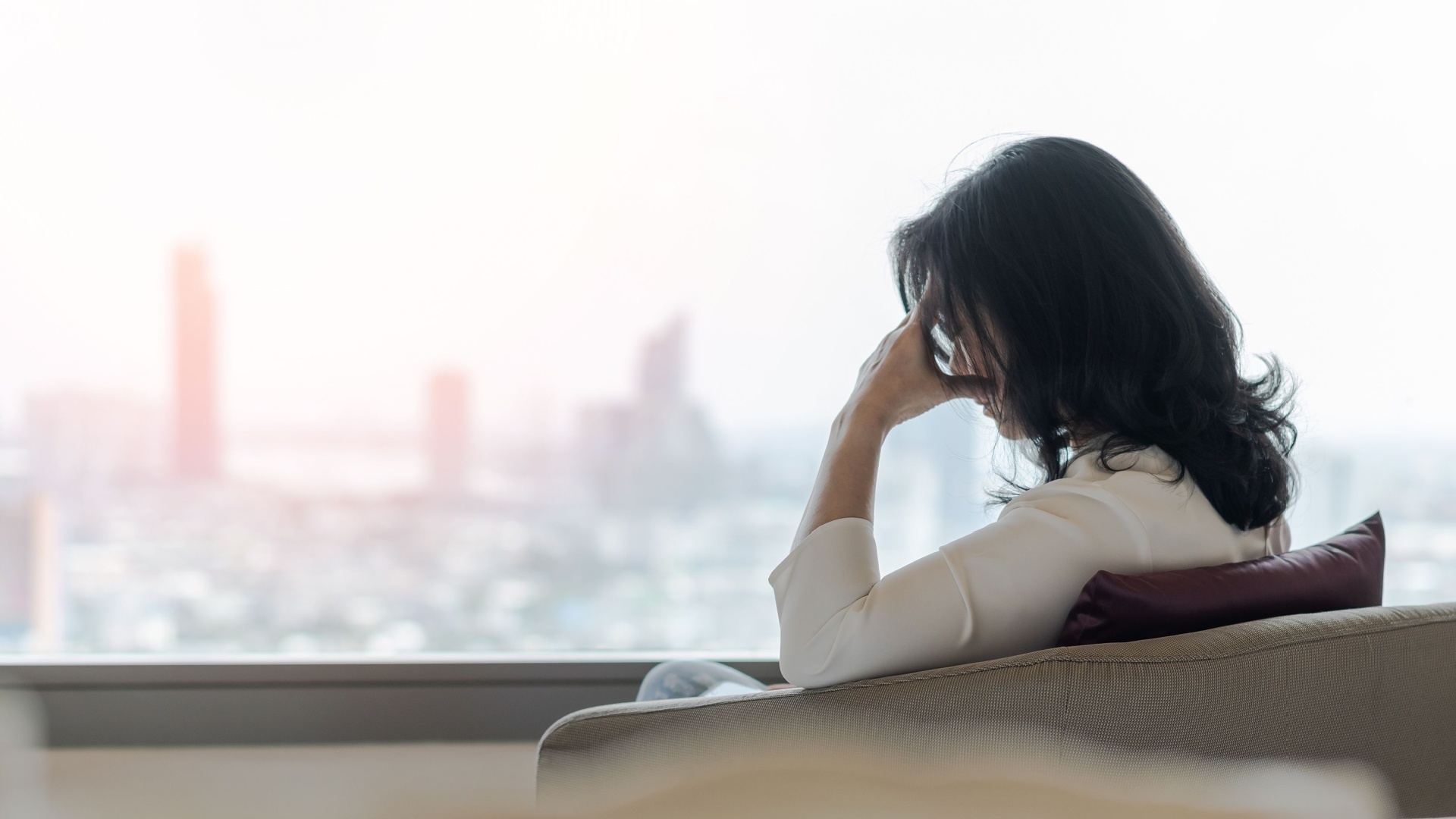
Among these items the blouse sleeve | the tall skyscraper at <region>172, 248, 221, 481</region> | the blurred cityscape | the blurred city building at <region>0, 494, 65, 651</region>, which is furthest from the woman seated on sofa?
the blurred city building at <region>0, 494, 65, 651</region>

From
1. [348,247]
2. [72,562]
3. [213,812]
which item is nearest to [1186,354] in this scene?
[348,247]

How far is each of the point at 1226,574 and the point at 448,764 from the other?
1.32 metres

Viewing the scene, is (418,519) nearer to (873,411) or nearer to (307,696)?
(307,696)

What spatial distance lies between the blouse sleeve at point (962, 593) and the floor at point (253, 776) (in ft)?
3.06

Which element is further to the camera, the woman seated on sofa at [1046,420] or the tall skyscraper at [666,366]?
the tall skyscraper at [666,366]

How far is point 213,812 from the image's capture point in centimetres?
149

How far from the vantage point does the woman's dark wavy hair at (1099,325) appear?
927mm

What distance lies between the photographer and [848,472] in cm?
94

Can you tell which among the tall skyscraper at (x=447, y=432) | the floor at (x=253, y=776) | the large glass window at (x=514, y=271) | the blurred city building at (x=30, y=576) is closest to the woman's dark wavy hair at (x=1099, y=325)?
the large glass window at (x=514, y=271)

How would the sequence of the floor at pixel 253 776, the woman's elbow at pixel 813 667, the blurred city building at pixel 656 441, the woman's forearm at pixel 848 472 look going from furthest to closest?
1. the blurred city building at pixel 656 441
2. the floor at pixel 253 776
3. the woman's forearm at pixel 848 472
4. the woman's elbow at pixel 813 667

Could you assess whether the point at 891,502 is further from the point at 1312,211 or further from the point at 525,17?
the point at 525,17

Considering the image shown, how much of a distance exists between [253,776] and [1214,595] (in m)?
1.56

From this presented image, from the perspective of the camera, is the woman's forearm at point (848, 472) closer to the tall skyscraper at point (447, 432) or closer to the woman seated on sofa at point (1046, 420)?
the woman seated on sofa at point (1046, 420)

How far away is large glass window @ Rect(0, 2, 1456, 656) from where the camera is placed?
1.53 m
